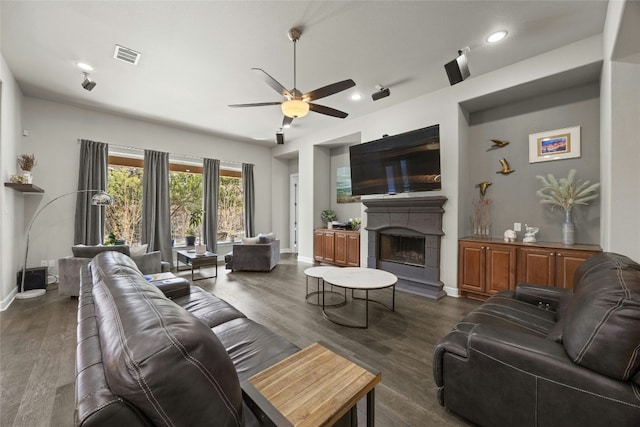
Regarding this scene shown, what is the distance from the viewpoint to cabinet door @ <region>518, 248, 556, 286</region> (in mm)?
3080

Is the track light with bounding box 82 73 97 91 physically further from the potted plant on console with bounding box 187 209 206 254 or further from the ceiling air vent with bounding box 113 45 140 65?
the potted plant on console with bounding box 187 209 206 254

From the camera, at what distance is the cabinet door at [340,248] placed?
218 inches

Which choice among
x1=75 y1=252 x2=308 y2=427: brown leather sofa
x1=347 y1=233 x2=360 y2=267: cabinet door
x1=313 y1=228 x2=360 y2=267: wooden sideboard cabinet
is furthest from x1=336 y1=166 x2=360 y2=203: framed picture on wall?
x1=75 y1=252 x2=308 y2=427: brown leather sofa

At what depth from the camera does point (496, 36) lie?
279 cm

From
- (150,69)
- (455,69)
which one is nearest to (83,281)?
(150,69)

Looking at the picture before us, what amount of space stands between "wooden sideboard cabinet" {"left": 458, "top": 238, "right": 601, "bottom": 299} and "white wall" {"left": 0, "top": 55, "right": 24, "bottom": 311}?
238 inches

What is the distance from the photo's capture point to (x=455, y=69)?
2811 mm

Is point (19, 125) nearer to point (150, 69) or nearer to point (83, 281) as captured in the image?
point (150, 69)

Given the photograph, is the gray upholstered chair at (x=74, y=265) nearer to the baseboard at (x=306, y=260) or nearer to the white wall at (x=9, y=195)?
the white wall at (x=9, y=195)

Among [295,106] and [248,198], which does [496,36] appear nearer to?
[295,106]

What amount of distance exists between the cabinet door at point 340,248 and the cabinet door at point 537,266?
118 inches

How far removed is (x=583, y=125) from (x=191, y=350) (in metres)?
4.81

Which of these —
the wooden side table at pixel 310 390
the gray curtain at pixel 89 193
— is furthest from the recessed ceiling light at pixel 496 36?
the gray curtain at pixel 89 193

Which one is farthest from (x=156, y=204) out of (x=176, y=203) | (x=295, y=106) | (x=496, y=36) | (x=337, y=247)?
(x=496, y=36)
